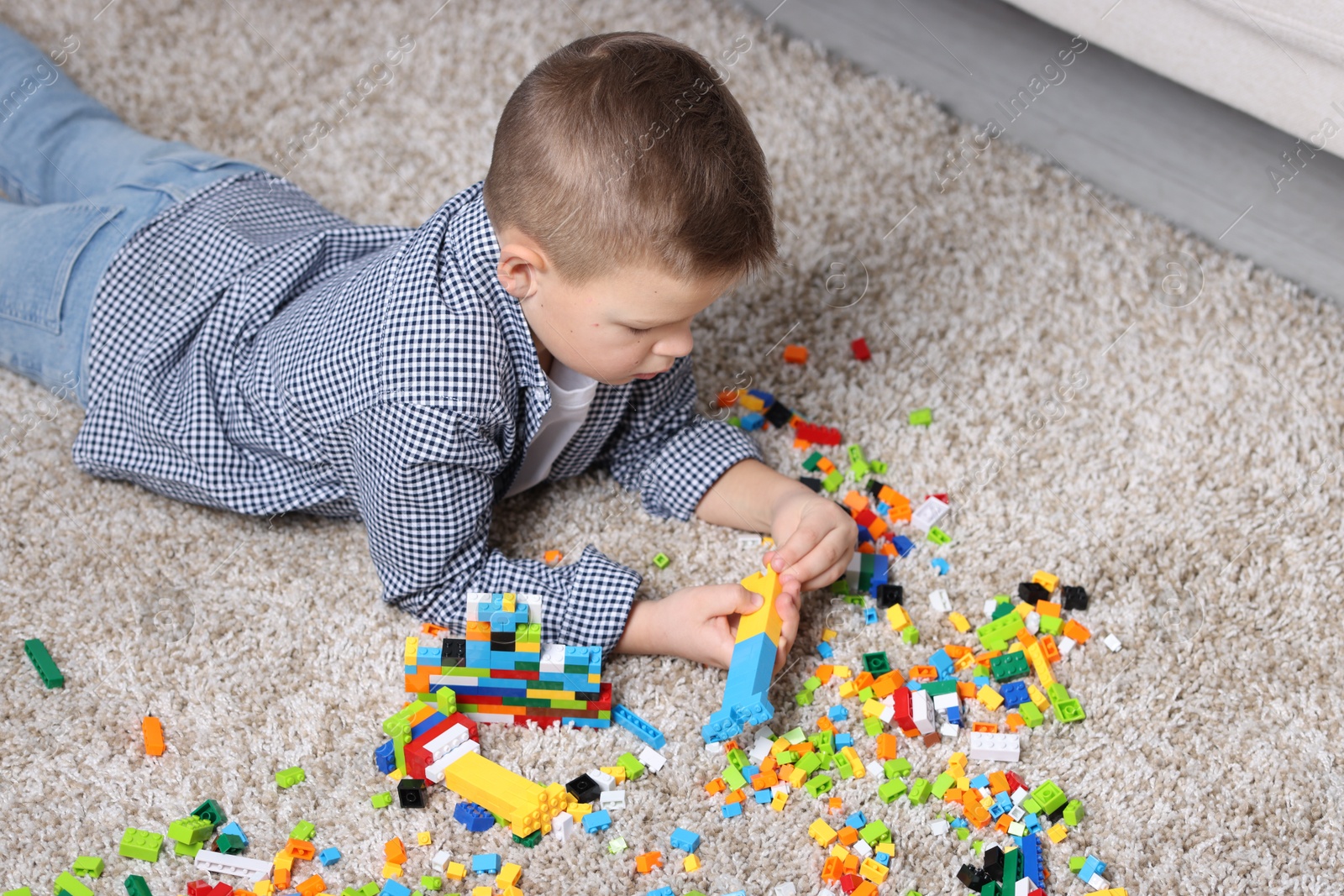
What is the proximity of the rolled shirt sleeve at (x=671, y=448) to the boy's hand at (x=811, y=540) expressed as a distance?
110 millimetres

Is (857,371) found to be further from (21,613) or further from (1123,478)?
(21,613)

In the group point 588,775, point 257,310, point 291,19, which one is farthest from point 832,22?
point 588,775

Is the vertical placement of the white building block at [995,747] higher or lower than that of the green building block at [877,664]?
lower

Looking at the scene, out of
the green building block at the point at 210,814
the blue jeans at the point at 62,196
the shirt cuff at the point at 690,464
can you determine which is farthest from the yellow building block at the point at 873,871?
the blue jeans at the point at 62,196

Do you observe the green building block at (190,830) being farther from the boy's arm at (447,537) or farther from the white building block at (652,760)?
the white building block at (652,760)

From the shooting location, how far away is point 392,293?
1.03 metres

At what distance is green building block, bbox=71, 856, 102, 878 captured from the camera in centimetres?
93

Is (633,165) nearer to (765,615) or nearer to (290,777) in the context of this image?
(765,615)

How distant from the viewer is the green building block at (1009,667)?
1.06 m

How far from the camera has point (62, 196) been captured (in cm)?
141

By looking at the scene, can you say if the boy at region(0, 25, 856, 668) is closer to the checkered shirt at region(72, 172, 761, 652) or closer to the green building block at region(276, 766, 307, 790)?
the checkered shirt at region(72, 172, 761, 652)

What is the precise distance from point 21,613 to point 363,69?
96 cm

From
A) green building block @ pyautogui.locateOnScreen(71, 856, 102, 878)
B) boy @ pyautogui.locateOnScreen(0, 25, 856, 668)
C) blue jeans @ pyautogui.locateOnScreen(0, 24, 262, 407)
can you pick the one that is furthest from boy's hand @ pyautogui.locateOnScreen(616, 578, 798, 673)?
blue jeans @ pyautogui.locateOnScreen(0, 24, 262, 407)

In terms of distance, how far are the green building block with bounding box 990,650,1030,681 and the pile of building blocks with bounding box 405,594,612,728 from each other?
0.35 m
